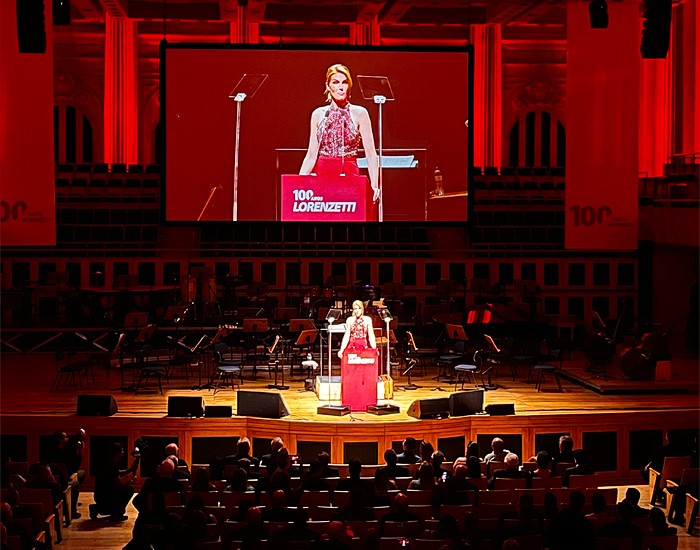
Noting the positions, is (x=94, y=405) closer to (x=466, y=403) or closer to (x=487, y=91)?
(x=466, y=403)

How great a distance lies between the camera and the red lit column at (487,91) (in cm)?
2800

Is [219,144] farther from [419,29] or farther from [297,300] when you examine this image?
[419,29]

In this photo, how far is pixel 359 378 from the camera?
15094 millimetres

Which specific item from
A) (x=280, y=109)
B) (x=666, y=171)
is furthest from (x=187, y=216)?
(x=666, y=171)

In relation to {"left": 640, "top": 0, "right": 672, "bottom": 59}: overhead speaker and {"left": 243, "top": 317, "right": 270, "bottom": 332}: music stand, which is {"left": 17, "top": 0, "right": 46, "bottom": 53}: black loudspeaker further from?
{"left": 640, "top": 0, "right": 672, "bottom": 59}: overhead speaker

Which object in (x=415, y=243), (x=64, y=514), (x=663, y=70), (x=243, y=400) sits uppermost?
(x=663, y=70)

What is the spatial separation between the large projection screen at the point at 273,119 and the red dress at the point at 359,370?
4264mm

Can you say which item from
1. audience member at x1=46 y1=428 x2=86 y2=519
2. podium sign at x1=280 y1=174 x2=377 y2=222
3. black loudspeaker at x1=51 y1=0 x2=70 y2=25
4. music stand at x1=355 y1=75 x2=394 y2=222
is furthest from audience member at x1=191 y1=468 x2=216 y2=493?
music stand at x1=355 y1=75 x2=394 y2=222

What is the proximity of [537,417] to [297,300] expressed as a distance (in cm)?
836

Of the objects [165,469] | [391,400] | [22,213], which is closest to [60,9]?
[22,213]

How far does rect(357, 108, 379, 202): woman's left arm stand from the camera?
18.9m

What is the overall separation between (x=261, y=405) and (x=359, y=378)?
1344 millimetres

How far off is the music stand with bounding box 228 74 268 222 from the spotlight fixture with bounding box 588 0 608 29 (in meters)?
6.45

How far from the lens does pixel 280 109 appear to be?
752 inches
